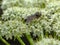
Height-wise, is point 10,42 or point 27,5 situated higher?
point 27,5

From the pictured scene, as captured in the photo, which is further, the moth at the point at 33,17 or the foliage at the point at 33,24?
the moth at the point at 33,17

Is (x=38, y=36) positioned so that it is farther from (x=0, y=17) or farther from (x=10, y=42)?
(x=0, y=17)

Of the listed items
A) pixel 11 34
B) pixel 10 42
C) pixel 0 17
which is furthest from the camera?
pixel 0 17

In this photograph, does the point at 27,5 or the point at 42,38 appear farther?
the point at 27,5

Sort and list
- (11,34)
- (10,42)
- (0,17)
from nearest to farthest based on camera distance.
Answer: (11,34) < (10,42) < (0,17)

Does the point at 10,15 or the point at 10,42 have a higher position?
the point at 10,15

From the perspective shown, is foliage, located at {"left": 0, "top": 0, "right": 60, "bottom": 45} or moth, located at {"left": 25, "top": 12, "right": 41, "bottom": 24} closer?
foliage, located at {"left": 0, "top": 0, "right": 60, "bottom": 45}

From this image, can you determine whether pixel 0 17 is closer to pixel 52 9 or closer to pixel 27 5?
pixel 27 5

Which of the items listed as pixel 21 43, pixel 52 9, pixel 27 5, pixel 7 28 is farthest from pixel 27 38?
pixel 27 5

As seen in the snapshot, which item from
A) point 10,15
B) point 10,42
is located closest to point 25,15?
point 10,15
